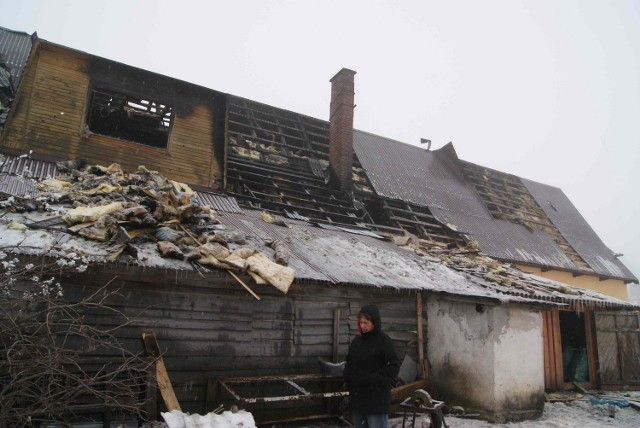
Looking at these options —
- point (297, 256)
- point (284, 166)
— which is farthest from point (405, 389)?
point (284, 166)

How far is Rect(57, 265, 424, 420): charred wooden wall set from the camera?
5.58m

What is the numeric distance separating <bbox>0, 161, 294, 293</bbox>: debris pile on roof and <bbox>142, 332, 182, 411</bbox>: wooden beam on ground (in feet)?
3.68

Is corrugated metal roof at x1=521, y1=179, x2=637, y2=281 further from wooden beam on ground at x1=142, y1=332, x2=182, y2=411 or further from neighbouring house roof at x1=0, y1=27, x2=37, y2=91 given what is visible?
neighbouring house roof at x1=0, y1=27, x2=37, y2=91

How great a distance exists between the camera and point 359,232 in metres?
→ 10.6

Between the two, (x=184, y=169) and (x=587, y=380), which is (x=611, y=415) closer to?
(x=587, y=380)

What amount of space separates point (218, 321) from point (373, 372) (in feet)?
8.95

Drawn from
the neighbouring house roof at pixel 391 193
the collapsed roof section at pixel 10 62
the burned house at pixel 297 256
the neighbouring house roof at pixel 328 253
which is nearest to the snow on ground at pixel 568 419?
the burned house at pixel 297 256

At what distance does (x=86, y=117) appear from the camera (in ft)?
31.7

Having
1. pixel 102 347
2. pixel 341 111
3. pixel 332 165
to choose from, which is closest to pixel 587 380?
pixel 332 165

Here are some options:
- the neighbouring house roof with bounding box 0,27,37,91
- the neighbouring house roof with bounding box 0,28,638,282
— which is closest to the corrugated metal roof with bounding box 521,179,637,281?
the neighbouring house roof with bounding box 0,28,638,282

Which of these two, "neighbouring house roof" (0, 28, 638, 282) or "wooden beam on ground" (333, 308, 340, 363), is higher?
"neighbouring house roof" (0, 28, 638, 282)

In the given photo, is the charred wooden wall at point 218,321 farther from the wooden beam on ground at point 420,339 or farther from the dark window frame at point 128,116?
the dark window frame at point 128,116

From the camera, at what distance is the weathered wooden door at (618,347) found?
1120cm

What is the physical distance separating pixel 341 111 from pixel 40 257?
10.00m
